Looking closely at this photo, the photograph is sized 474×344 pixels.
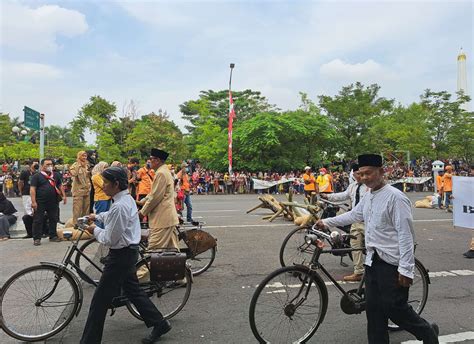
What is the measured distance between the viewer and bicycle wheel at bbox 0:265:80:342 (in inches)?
155

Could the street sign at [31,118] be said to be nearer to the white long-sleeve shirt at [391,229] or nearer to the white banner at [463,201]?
the white long-sleeve shirt at [391,229]

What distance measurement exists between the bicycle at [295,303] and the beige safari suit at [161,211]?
1969mm

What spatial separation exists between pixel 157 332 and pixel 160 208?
176 cm

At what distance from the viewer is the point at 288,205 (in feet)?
38.5

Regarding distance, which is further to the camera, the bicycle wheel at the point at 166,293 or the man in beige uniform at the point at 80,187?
the man in beige uniform at the point at 80,187

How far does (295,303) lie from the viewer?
3775 mm

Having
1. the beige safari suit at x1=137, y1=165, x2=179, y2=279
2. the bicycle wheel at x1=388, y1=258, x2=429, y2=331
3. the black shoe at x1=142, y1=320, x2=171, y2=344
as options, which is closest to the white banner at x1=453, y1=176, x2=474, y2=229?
the bicycle wheel at x1=388, y1=258, x2=429, y2=331

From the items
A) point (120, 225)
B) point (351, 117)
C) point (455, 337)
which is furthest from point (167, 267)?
point (351, 117)

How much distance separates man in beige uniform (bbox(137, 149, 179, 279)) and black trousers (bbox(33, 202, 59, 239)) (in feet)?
13.8

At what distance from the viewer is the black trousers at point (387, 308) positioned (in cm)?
321

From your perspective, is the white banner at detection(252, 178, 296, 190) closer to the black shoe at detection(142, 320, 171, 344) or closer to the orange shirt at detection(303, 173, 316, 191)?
the orange shirt at detection(303, 173, 316, 191)

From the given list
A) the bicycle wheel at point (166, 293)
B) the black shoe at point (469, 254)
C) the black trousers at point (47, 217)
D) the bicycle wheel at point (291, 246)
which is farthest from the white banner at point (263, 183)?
the bicycle wheel at point (166, 293)

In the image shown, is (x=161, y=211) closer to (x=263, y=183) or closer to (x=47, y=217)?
(x=47, y=217)

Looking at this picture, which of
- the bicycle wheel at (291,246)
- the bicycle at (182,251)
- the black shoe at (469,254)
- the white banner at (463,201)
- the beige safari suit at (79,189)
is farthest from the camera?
the beige safari suit at (79,189)
